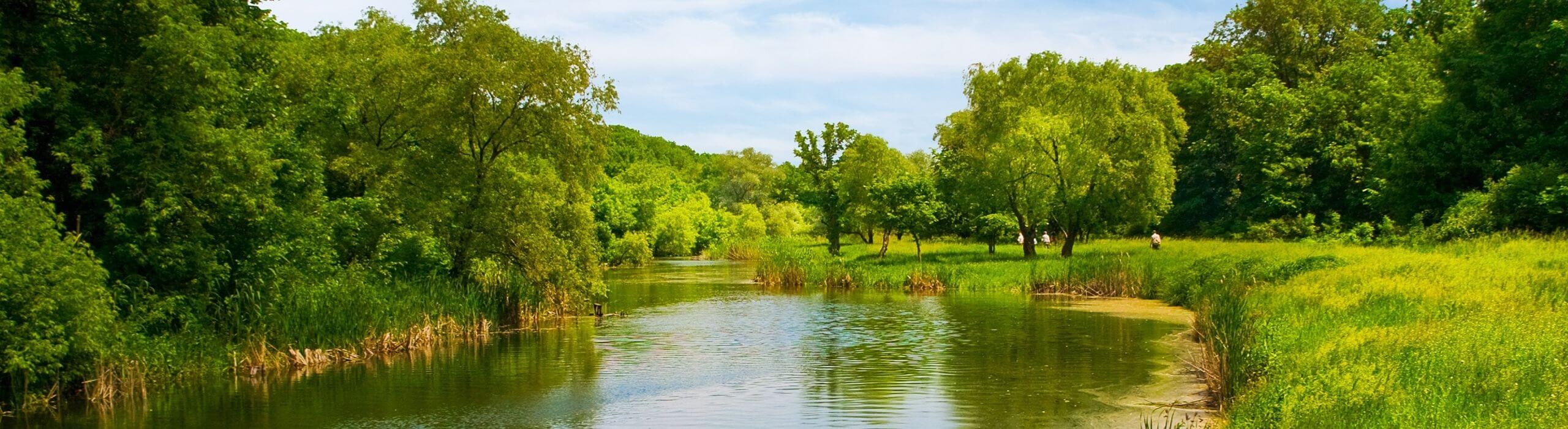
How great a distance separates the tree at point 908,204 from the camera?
4700 centimetres

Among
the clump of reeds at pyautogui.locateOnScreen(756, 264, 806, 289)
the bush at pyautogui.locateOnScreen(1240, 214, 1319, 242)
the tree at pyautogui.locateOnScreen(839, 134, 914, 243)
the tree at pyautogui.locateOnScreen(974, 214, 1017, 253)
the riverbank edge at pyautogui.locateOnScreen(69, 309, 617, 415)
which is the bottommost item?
the riverbank edge at pyautogui.locateOnScreen(69, 309, 617, 415)

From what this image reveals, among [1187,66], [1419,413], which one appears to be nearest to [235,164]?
[1419,413]

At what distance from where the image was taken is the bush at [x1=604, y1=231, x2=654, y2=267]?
61.8 meters

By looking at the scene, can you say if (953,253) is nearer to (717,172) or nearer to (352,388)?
(352,388)

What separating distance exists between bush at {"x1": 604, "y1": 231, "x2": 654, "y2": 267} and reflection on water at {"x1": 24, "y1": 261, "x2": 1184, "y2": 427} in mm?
32832

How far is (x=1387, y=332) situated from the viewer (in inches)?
508

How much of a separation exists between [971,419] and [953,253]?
3608 cm

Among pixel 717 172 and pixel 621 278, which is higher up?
pixel 717 172

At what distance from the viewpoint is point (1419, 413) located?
915 cm

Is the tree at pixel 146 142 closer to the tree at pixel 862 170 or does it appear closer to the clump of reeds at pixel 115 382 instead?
the clump of reeds at pixel 115 382

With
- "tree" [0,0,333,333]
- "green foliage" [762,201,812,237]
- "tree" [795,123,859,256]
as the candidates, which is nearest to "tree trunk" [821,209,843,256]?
"tree" [795,123,859,256]

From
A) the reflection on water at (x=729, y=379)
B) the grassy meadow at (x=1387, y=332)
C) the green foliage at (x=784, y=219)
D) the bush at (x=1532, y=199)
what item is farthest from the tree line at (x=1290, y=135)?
the green foliage at (x=784, y=219)

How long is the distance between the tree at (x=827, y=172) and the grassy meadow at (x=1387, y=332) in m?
29.8

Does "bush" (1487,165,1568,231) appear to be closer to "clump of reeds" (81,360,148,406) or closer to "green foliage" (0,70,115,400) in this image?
"clump of reeds" (81,360,148,406)
